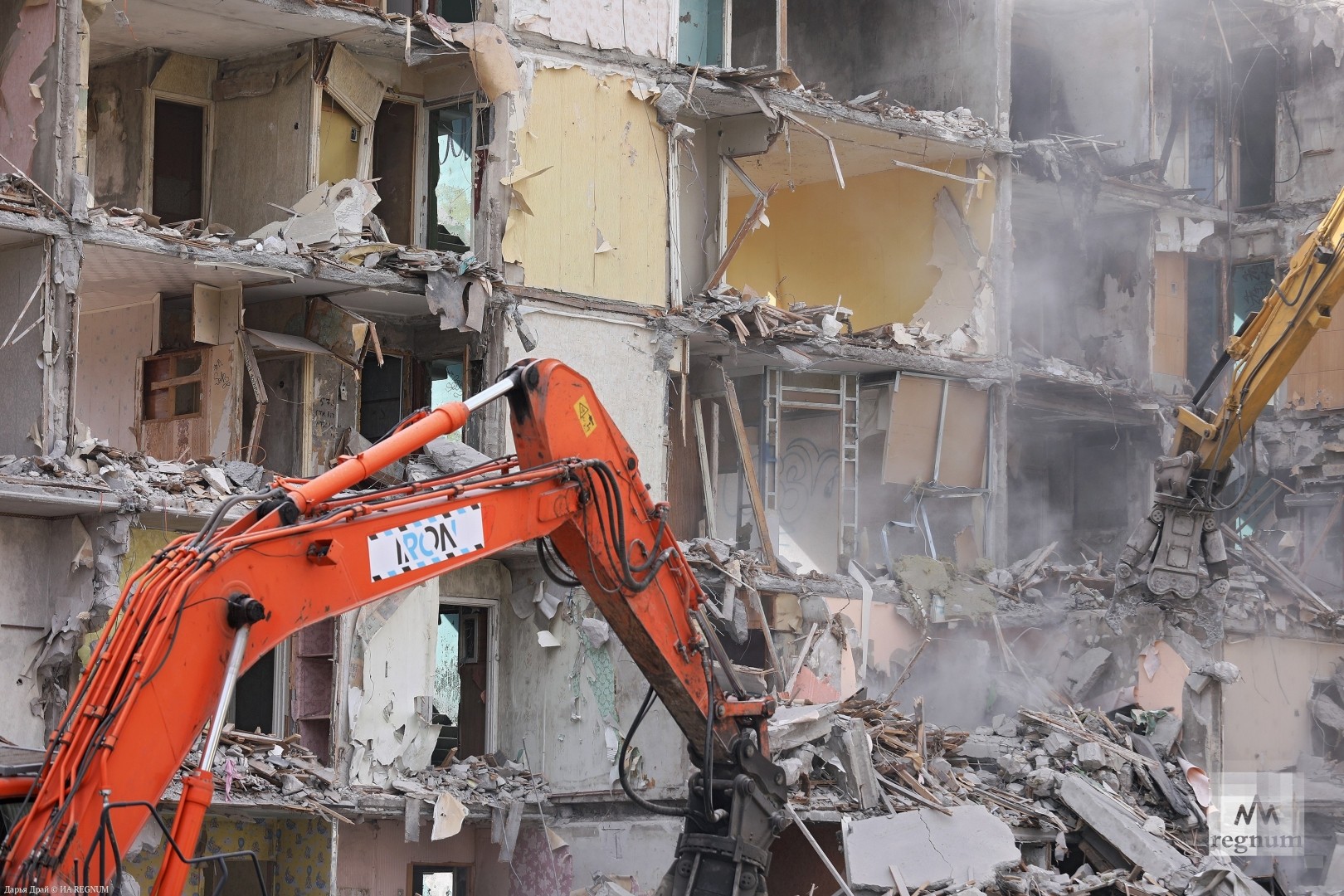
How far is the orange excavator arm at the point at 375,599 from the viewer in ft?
24.3

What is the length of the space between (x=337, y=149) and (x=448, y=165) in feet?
6.45

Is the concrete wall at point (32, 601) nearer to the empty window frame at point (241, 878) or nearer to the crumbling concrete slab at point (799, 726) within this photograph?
the empty window frame at point (241, 878)

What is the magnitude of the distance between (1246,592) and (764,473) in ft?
21.8

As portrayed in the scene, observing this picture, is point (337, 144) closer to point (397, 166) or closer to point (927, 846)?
point (397, 166)

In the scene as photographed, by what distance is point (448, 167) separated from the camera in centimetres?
2216

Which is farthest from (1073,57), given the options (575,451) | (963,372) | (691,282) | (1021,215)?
(575,451)

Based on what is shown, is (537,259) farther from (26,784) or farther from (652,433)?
(26,784)

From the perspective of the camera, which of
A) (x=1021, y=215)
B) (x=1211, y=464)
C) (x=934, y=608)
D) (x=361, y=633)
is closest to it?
(x=361, y=633)

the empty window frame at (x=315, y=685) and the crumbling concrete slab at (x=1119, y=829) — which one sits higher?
the empty window frame at (x=315, y=685)

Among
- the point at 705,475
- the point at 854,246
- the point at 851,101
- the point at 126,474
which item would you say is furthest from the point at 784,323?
the point at 126,474

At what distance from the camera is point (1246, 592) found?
23.3 meters

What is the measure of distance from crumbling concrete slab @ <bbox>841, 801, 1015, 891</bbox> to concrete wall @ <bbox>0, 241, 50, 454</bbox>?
887cm

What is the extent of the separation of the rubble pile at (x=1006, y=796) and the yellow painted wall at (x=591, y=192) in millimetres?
6244

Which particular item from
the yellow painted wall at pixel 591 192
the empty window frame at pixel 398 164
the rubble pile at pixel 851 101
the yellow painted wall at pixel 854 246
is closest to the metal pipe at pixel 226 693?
the yellow painted wall at pixel 591 192
